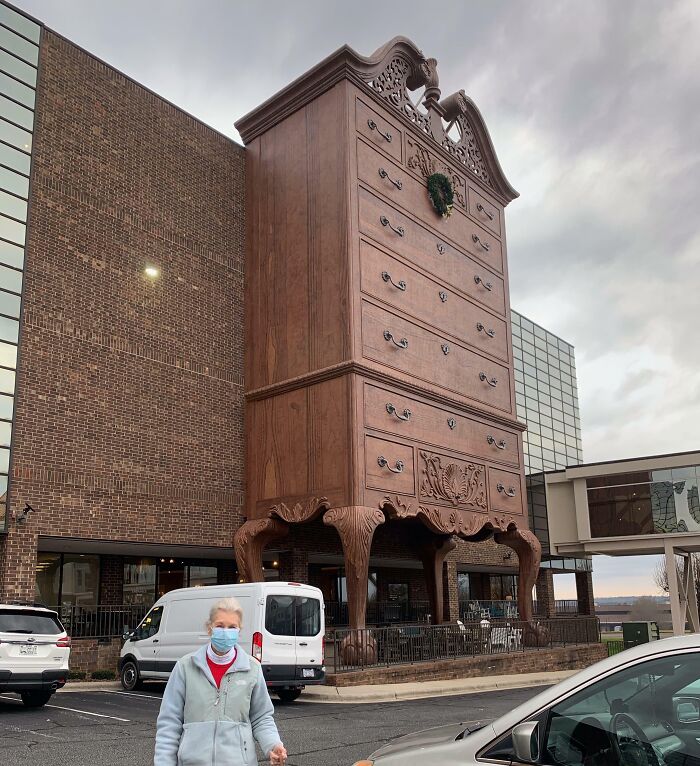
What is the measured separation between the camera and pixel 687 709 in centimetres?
379

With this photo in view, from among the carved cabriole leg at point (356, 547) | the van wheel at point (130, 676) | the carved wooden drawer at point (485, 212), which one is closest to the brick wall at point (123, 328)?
the van wheel at point (130, 676)

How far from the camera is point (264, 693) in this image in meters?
4.48

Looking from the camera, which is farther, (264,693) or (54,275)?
(54,275)

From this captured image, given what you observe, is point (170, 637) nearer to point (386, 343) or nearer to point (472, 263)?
point (386, 343)

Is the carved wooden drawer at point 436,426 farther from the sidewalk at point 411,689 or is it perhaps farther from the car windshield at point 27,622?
the car windshield at point 27,622

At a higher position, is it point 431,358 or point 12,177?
point 12,177

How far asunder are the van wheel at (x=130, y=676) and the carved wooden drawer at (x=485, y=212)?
1690 centimetres

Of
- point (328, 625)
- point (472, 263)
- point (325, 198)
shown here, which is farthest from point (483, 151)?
point (328, 625)

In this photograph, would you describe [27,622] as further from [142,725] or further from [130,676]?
[130,676]

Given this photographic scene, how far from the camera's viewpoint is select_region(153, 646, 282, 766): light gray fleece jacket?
13.7 ft

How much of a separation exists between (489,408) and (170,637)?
12.1 m

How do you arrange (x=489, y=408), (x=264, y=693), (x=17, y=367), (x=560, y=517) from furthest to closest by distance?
(x=560, y=517) → (x=489, y=408) → (x=17, y=367) → (x=264, y=693)

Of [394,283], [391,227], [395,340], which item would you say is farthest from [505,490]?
[391,227]

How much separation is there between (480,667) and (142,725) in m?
11.5
